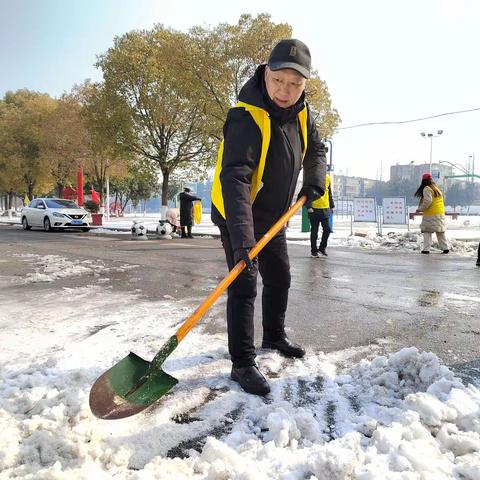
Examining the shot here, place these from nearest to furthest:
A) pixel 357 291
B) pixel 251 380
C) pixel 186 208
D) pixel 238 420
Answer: pixel 238 420 < pixel 251 380 < pixel 357 291 < pixel 186 208

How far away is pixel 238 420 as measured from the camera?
6.78ft

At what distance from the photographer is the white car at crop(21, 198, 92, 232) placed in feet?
58.7

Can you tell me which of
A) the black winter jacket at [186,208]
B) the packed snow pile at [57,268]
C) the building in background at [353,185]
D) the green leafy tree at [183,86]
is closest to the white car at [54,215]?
the green leafy tree at [183,86]

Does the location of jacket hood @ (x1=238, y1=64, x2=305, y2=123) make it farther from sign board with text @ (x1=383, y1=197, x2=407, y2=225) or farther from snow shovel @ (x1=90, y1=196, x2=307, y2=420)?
→ sign board with text @ (x1=383, y1=197, x2=407, y2=225)

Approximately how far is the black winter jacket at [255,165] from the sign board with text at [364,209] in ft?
44.5

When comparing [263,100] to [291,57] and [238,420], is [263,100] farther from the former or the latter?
[238,420]

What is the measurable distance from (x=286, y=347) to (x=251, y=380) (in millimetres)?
611

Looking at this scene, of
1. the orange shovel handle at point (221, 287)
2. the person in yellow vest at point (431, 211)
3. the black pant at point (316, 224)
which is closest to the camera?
the orange shovel handle at point (221, 287)

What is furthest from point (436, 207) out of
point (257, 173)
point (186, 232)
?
point (257, 173)

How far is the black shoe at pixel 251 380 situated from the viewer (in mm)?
2320

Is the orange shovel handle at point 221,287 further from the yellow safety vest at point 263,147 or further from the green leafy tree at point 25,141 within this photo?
the green leafy tree at point 25,141

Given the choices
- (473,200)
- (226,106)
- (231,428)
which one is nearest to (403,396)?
(231,428)

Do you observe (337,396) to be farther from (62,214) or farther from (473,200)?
(473,200)

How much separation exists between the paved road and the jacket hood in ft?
5.31
